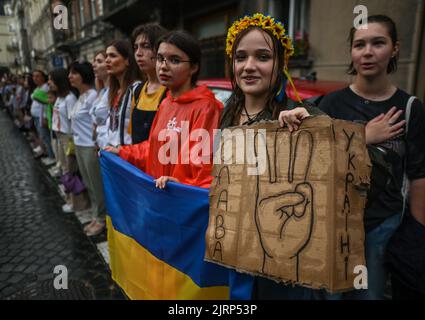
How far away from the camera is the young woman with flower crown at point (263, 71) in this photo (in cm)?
141

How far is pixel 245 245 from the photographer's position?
1214 mm

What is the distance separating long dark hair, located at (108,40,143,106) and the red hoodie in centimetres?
99

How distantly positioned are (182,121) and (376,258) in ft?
4.13

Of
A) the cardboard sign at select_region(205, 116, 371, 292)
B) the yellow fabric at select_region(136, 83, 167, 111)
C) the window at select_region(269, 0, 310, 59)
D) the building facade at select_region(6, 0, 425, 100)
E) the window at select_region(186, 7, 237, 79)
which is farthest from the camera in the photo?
the window at select_region(186, 7, 237, 79)

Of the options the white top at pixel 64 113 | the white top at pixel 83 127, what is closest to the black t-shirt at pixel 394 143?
the white top at pixel 83 127

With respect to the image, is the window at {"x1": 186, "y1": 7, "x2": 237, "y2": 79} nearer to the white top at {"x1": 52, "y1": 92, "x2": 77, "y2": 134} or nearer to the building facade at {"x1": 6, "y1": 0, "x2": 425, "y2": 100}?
the building facade at {"x1": 6, "y1": 0, "x2": 425, "y2": 100}

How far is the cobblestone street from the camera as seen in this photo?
102 inches

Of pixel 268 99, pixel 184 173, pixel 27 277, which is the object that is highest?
pixel 268 99

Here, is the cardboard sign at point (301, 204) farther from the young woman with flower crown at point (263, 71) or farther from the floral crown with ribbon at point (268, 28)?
the floral crown with ribbon at point (268, 28)

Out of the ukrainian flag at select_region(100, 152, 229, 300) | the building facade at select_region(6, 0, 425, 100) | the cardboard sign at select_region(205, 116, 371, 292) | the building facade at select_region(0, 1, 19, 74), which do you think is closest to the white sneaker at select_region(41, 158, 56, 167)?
the building facade at select_region(6, 0, 425, 100)

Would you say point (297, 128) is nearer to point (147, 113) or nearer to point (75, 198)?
point (147, 113)

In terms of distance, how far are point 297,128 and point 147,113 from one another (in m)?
1.56
